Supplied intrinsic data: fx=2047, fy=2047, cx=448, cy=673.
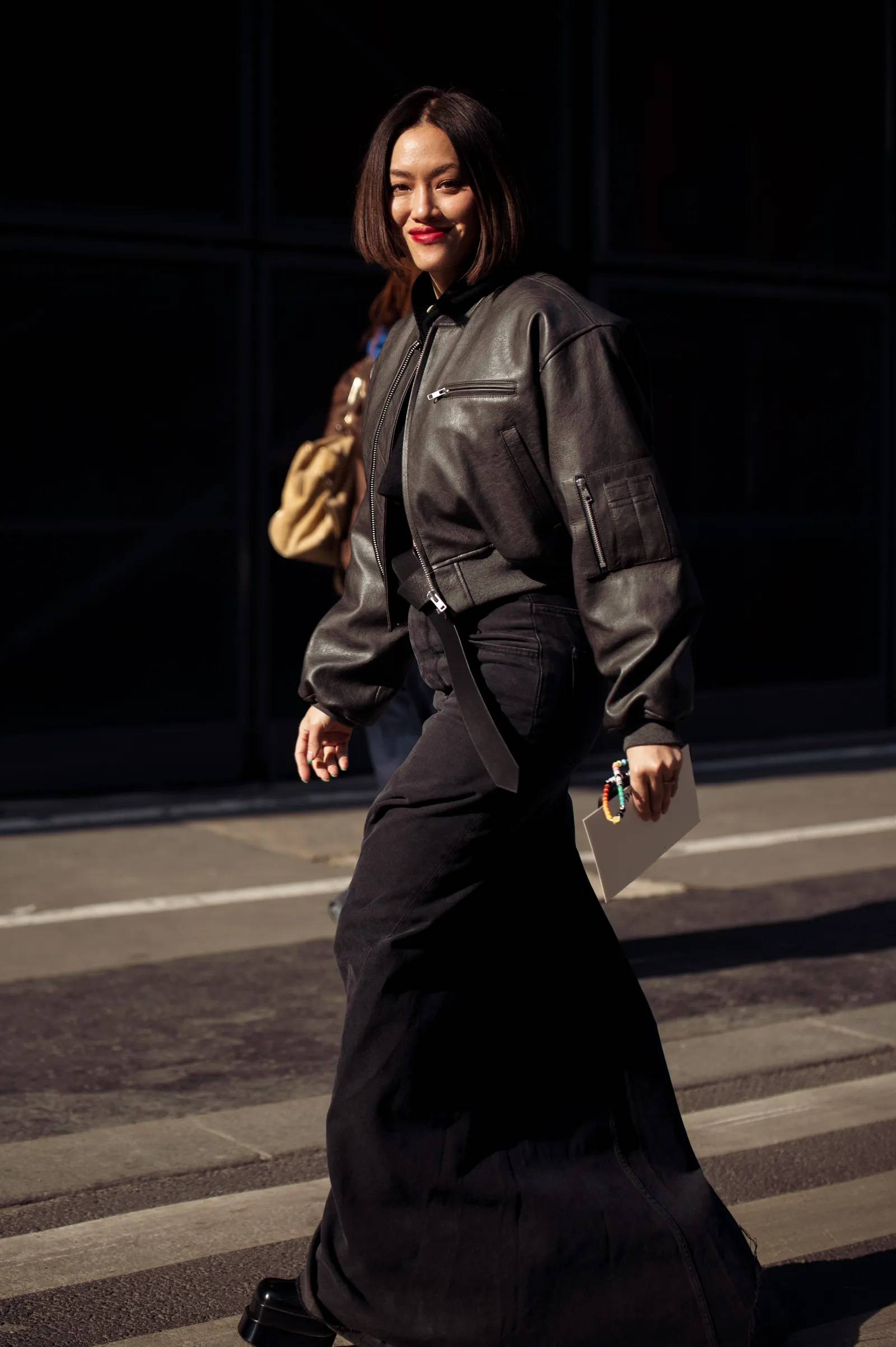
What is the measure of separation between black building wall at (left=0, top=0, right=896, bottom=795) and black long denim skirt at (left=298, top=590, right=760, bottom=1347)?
6334 mm

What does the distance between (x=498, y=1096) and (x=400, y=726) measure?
109 inches

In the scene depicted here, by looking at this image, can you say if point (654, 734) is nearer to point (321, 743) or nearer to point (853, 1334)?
point (321, 743)

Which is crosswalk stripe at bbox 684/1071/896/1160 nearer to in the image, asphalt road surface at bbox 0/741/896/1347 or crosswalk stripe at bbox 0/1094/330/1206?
asphalt road surface at bbox 0/741/896/1347

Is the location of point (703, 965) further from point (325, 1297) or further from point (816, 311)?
point (816, 311)

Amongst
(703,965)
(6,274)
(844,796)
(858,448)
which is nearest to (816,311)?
(858,448)

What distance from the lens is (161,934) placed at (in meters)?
6.59

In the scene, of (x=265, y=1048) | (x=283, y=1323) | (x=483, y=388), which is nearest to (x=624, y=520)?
(x=483, y=388)

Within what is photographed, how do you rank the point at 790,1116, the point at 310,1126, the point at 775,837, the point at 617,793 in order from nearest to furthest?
the point at 617,793 < the point at 310,1126 < the point at 790,1116 < the point at 775,837

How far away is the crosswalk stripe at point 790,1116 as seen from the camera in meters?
4.63

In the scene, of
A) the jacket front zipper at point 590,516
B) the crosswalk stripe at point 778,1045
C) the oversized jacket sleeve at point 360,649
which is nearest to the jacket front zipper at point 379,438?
the oversized jacket sleeve at point 360,649

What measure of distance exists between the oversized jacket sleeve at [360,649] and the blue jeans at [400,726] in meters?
2.38

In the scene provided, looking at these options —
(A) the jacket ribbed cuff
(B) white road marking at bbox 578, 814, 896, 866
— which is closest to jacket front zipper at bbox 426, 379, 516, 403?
(A) the jacket ribbed cuff

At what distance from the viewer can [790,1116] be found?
4.80 m

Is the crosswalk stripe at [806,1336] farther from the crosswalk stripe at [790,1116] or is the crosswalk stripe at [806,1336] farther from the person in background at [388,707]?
the person in background at [388,707]
